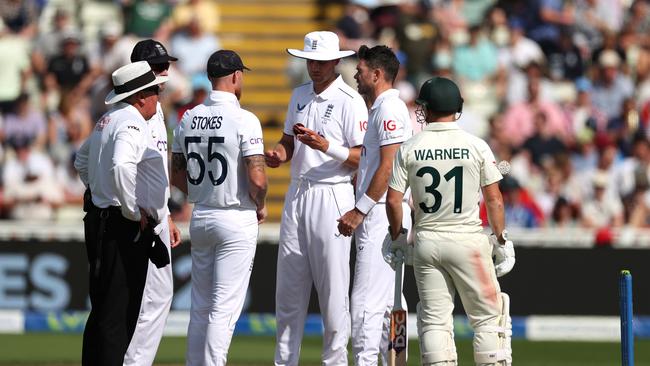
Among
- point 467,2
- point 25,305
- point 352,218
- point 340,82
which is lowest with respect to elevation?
point 25,305

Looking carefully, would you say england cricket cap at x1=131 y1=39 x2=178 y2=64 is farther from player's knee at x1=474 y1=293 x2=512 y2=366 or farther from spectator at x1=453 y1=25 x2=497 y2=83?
spectator at x1=453 y1=25 x2=497 y2=83

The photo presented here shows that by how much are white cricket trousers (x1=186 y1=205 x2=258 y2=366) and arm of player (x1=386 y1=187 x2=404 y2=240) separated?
107cm

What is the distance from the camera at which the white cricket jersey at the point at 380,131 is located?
9234 mm

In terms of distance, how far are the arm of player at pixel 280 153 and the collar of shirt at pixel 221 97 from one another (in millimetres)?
524

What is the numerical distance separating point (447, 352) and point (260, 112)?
10293 mm

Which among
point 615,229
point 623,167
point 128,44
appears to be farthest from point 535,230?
point 128,44

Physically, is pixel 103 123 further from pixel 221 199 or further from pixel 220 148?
pixel 221 199

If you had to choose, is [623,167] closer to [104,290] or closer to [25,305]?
[25,305]

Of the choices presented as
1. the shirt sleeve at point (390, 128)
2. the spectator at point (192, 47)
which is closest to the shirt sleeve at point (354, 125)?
the shirt sleeve at point (390, 128)

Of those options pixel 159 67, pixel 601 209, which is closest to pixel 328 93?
pixel 159 67

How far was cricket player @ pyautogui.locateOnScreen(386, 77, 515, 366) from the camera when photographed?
8.32 metres

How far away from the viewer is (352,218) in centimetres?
910

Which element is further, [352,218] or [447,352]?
[352,218]

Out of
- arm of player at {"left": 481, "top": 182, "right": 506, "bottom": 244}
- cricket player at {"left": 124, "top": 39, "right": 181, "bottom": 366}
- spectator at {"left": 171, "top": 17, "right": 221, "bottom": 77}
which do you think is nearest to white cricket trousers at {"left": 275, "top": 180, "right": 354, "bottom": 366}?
cricket player at {"left": 124, "top": 39, "right": 181, "bottom": 366}
